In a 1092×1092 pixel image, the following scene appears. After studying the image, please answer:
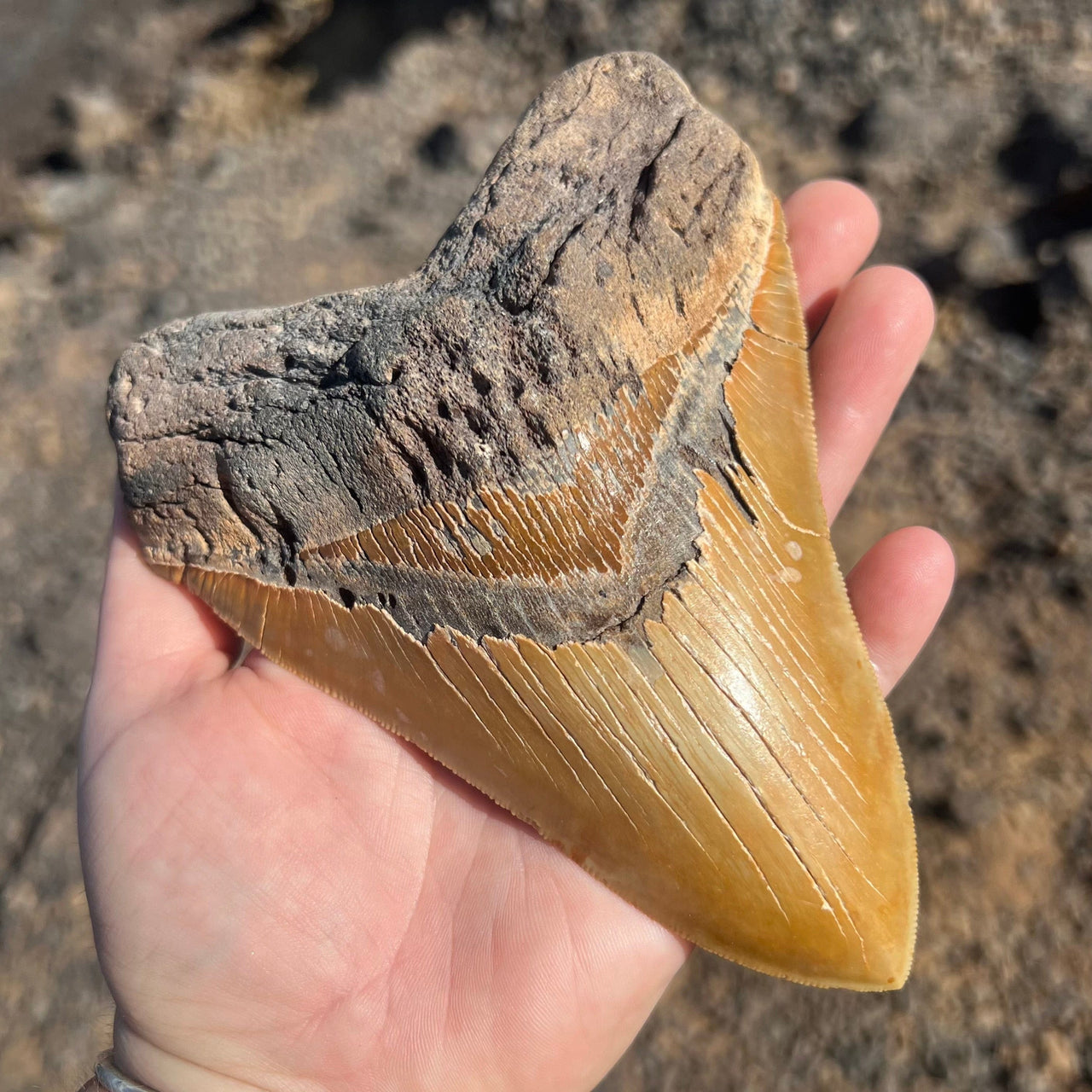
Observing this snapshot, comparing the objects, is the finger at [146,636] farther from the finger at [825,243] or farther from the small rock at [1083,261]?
the small rock at [1083,261]

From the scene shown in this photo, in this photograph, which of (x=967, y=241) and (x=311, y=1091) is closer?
(x=311, y=1091)

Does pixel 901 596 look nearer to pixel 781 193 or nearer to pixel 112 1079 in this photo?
pixel 112 1079

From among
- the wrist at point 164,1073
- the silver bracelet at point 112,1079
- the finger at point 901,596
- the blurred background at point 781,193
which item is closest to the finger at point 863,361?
the finger at point 901,596

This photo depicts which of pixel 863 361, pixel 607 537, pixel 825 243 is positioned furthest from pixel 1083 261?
pixel 607 537

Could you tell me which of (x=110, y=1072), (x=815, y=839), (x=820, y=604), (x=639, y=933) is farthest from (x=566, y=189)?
(x=110, y=1072)

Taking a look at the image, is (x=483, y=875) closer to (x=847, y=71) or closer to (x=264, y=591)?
(x=264, y=591)

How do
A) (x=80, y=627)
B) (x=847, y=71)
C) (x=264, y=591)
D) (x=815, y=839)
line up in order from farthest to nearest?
(x=847, y=71), (x=80, y=627), (x=264, y=591), (x=815, y=839)

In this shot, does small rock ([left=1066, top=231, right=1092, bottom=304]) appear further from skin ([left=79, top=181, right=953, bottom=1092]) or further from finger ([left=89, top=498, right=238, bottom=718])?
finger ([left=89, top=498, right=238, bottom=718])
